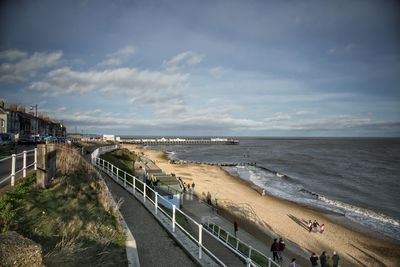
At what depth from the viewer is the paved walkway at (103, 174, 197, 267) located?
6488 millimetres

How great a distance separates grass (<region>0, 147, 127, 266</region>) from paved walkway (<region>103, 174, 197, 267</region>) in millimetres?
634

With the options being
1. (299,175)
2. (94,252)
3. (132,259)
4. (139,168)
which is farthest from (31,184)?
(299,175)

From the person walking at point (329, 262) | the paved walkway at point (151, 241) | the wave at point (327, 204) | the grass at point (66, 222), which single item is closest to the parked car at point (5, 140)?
the grass at point (66, 222)

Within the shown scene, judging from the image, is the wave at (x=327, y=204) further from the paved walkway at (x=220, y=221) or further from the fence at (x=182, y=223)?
the fence at (x=182, y=223)

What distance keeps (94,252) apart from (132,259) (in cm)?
84

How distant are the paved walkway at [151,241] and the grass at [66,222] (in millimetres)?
634

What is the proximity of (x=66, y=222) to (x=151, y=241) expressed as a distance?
224 cm

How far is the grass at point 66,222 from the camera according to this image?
573 cm

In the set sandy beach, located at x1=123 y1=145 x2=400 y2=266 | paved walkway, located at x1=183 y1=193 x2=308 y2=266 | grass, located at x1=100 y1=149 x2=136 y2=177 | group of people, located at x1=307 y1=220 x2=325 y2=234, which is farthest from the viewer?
grass, located at x1=100 y1=149 x2=136 y2=177

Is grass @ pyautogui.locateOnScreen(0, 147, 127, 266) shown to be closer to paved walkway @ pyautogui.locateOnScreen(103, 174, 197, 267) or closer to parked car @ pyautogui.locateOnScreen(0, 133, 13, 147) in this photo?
paved walkway @ pyautogui.locateOnScreen(103, 174, 197, 267)

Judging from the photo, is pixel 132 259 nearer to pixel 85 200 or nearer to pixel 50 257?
pixel 50 257

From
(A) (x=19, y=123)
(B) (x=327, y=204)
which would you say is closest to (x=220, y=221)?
A: (B) (x=327, y=204)

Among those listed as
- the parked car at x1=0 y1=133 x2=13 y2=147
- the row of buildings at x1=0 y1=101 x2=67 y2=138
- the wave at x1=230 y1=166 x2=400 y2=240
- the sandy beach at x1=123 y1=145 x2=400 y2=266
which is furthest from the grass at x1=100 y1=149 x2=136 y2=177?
the wave at x1=230 y1=166 x2=400 y2=240

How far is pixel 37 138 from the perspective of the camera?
35.5m
